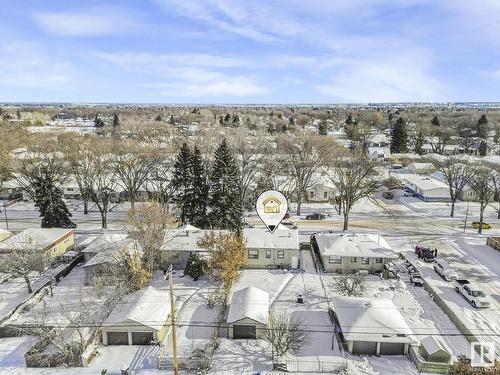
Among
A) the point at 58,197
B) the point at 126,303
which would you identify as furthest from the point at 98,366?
the point at 58,197

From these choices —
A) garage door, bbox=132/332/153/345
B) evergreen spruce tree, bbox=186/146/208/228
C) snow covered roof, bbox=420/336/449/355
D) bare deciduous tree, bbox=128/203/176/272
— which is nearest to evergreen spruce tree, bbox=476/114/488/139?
evergreen spruce tree, bbox=186/146/208/228

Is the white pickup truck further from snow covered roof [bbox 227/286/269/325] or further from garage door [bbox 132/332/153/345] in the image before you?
garage door [bbox 132/332/153/345]

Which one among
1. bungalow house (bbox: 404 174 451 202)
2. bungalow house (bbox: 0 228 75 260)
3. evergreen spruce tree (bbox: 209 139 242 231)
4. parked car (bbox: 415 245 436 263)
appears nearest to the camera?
bungalow house (bbox: 0 228 75 260)

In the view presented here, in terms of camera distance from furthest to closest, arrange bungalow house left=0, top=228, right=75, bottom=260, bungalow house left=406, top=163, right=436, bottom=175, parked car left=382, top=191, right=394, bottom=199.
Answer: bungalow house left=406, top=163, right=436, bottom=175 → parked car left=382, top=191, right=394, bottom=199 → bungalow house left=0, top=228, right=75, bottom=260

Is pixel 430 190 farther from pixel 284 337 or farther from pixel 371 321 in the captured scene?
pixel 284 337

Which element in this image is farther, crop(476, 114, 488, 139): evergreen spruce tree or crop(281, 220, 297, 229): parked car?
crop(476, 114, 488, 139): evergreen spruce tree

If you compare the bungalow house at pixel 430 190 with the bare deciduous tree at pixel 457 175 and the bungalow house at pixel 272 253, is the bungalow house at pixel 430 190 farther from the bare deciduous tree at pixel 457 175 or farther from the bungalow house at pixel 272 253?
the bungalow house at pixel 272 253
